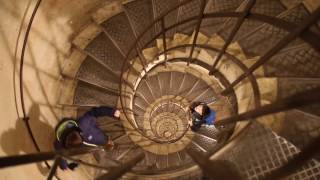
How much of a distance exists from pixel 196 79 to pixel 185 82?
1.04 ft

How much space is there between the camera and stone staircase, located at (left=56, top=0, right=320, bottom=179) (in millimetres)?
3900

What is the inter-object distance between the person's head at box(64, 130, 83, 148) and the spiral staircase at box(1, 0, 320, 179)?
2.45 ft

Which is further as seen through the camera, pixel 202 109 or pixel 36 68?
pixel 202 109

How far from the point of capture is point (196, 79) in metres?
6.39

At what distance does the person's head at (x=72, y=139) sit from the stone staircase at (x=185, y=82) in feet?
4.53

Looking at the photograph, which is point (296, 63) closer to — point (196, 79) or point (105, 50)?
point (196, 79)

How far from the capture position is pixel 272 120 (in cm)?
401

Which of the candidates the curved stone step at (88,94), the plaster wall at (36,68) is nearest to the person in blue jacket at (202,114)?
the curved stone step at (88,94)

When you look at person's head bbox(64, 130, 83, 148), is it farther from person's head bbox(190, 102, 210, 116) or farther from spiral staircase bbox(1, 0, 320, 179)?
person's head bbox(190, 102, 210, 116)

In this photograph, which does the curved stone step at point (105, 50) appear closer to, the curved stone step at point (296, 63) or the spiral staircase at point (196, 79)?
the spiral staircase at point (196, 79)

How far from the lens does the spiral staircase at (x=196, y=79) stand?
385cm

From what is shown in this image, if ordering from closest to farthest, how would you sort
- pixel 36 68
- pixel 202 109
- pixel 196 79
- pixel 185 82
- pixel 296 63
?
pixel 296 63, pixel 36 68, pixel 202 109, pixel 196 79, pixel 185 82

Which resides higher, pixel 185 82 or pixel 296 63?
pixel 185 82

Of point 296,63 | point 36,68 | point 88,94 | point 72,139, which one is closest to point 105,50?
point 88,94
